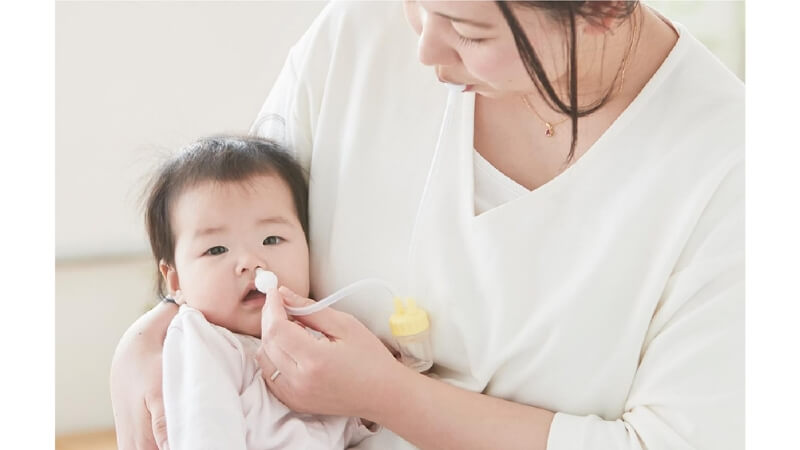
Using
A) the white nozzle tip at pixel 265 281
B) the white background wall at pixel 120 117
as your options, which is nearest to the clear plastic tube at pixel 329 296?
the white nozzle tip at pixel 265 281

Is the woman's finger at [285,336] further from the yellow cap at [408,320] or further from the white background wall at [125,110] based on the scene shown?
the white background wall at [125,110]

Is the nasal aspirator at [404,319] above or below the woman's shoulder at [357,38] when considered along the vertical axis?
below

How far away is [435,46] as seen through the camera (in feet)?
2.79

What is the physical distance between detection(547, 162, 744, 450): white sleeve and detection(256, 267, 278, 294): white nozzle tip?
0.38 m

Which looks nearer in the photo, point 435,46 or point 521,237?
point 435,46

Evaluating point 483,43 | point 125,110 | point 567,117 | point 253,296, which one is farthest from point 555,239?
point 125,110

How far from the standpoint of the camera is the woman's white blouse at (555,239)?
92 centimetres

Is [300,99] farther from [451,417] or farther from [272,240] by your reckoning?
[451,417]

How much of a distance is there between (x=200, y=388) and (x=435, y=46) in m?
0.43

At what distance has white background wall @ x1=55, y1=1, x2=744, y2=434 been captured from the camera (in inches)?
56.8

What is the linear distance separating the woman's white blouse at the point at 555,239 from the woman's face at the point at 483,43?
5.7 inches

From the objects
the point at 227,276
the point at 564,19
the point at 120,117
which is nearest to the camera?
the point at 564,19

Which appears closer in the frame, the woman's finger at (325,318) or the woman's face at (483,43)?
the woman's face at (483,43)
